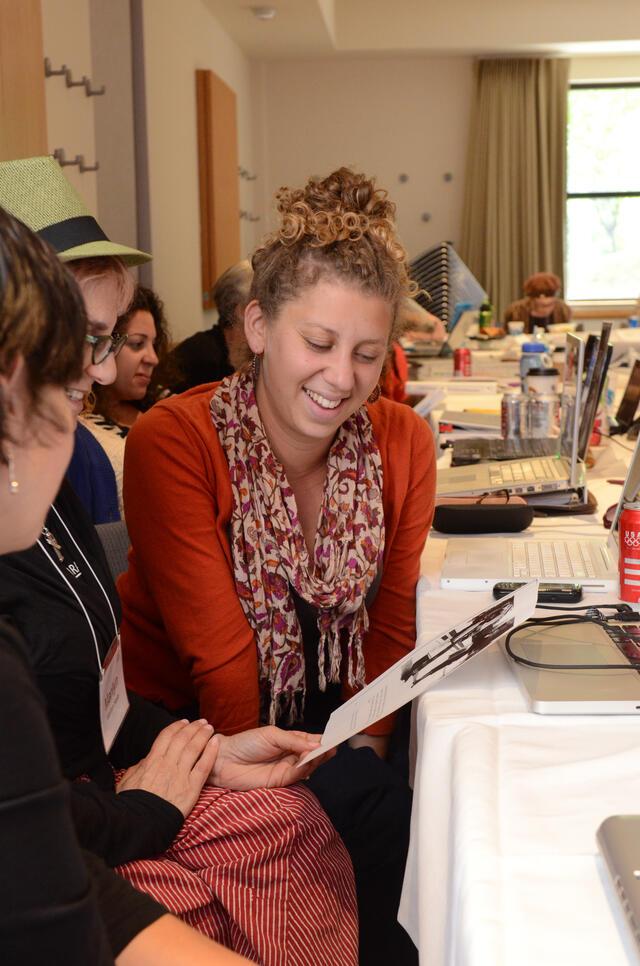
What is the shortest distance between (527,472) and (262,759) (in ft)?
3.75

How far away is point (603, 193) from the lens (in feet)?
31.2

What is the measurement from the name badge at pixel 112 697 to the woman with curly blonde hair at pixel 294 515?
0.31 m

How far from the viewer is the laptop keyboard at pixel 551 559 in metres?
1.73

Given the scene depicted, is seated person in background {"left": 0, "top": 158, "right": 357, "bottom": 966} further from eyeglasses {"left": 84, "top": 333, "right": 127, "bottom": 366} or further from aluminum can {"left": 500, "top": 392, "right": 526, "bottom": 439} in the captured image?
aluminum can {"left": 500, "top": 392, "right": 526, "bottom": 439}

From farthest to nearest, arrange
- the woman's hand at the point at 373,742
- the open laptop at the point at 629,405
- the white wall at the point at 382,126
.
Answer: the white wall at the point at 382,126, the open laptop at the point at 629,405, the woman's hand at the point at 373,742

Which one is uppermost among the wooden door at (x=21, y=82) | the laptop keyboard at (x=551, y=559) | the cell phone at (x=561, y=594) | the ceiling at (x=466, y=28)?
the ceiling at (x=466, y=28)

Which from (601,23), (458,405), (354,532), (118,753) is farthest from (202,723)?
(601,23)

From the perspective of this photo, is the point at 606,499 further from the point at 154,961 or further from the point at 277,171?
the point at 277,171

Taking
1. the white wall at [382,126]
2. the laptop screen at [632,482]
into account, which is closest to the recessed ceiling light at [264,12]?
the white wall at [382,126]

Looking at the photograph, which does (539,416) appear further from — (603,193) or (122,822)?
(603,193)

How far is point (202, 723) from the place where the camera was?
4.72 feet

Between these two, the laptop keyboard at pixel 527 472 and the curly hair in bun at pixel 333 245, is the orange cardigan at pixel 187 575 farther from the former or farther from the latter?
the laptop keyboard at pixel 527 472

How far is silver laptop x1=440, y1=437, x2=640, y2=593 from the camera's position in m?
1.71

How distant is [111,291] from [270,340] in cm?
34
